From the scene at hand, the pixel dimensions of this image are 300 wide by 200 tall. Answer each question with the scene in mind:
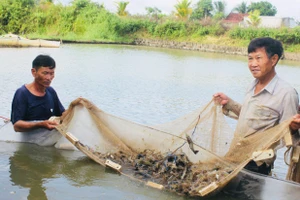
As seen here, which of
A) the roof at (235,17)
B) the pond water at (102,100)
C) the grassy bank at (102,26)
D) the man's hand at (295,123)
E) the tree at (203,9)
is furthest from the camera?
the tree at (203,9)

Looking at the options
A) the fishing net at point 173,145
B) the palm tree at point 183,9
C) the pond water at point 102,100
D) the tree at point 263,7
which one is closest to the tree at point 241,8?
the tree at point 263,7

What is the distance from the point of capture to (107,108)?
882 cm

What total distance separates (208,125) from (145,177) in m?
0.81

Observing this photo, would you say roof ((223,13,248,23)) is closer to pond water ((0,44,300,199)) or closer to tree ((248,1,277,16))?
tree ((248,1,277,16))

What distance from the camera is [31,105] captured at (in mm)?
4113

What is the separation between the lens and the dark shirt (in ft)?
13.3

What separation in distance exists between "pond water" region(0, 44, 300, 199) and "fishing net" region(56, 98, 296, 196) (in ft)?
0.57

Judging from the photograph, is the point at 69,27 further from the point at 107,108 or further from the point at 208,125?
the point at 208,125

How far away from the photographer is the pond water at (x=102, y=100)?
146 inches

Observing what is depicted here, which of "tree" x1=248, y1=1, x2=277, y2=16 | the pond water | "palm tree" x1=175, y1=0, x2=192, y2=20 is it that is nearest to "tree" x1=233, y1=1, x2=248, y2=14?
"tree" x1=248, y1=1, x2=277, y2=16

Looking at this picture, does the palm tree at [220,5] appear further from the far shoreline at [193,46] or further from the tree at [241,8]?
the far shoreline at [193,46]

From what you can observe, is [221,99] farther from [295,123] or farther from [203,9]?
[203,9]

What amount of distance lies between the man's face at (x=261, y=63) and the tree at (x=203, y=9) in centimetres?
5555

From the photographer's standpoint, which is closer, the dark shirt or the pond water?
the pond water
